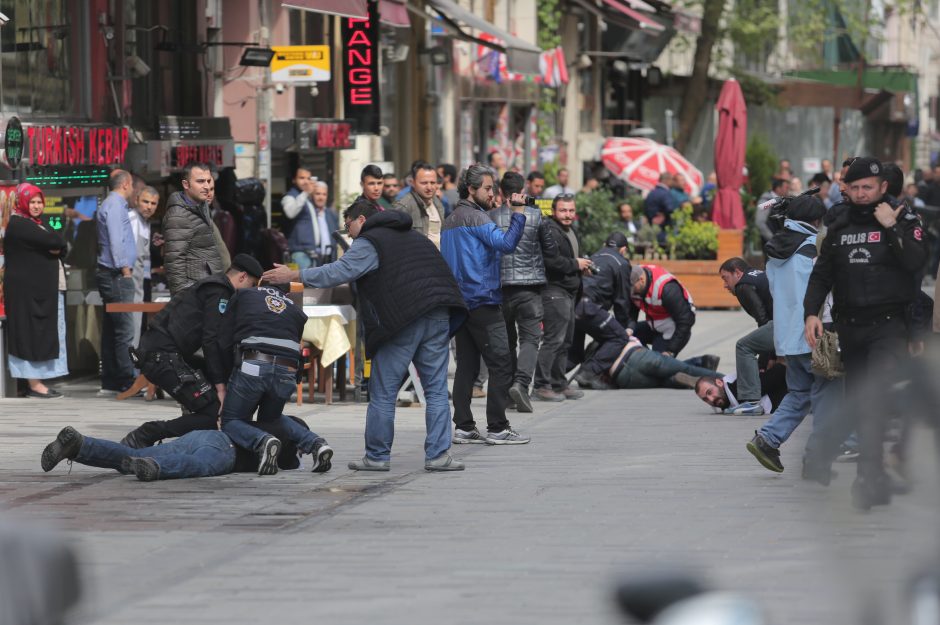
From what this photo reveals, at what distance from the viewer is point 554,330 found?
14.0 m

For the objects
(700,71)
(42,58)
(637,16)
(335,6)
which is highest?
(637,16)

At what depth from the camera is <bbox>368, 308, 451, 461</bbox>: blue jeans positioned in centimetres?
998

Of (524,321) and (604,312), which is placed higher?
(524,321)

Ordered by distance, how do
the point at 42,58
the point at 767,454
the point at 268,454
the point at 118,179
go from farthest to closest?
1. the point at 42,58
2. the point at 118,179
3. the point at 268,454
4. the point at 767,454

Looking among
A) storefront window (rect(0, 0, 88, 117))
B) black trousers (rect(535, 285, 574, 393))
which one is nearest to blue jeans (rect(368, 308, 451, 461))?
black trousers (rect(535, 285, 574, 393))

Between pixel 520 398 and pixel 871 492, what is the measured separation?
30.9 feet

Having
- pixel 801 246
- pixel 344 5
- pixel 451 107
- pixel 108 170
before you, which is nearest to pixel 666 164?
pixel 451 107

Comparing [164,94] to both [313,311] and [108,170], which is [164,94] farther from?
[313,311]

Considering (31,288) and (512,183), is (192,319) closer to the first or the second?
(512,183)

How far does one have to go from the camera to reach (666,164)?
99.7ft

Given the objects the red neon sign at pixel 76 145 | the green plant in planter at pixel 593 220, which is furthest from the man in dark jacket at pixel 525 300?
the green plant in planter at pixel 593 220

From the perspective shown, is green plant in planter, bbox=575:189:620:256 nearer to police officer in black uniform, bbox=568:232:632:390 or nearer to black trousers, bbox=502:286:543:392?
police officer in black uniform, bbox=568:232:632:390

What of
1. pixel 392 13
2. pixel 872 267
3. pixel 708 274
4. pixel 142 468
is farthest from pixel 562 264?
pixel 708 274

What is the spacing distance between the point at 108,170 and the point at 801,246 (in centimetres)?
785
